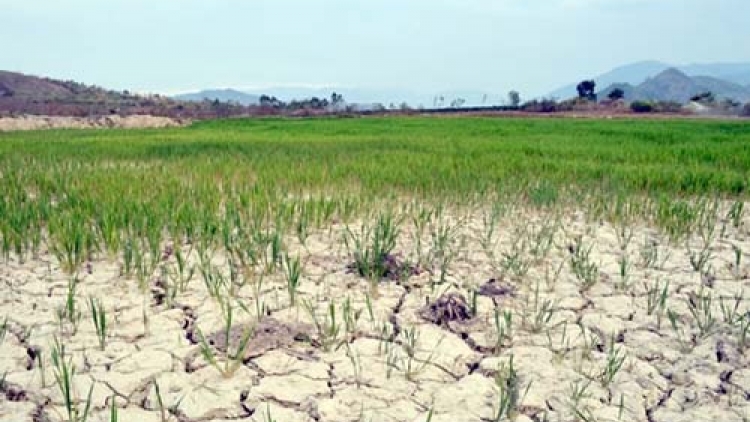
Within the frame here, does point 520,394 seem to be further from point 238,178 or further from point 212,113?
point 212,113

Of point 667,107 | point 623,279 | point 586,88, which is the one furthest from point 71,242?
point 586,88

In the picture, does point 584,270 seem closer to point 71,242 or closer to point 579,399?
→ point 579,399

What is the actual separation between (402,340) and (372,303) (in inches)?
14.0

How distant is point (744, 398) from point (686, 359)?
0.27 meters

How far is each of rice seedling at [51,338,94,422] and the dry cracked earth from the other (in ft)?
0.06

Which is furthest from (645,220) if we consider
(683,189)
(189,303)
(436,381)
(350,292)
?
(189,303)

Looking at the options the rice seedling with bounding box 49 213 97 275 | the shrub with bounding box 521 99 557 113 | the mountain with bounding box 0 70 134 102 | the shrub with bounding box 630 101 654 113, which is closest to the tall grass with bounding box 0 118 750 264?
the rice seedling with bounding box 49 213 97 275

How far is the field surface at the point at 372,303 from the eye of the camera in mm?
1925

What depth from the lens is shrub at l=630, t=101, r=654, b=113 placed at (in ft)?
94.9

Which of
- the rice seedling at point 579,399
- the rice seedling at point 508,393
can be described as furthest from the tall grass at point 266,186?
the rice seedling at point 579,399

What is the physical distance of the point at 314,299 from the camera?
2.68 metres

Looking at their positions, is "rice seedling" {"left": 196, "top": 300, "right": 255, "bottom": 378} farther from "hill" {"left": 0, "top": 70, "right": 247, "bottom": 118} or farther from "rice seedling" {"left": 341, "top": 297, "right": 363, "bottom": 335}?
"hill" {"left": 0, "top": 70, "right": 247, "bottom": 118}

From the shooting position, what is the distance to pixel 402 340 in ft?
7.64

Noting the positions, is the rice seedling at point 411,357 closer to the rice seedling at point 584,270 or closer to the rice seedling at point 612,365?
the rice seedling at point 612,365
